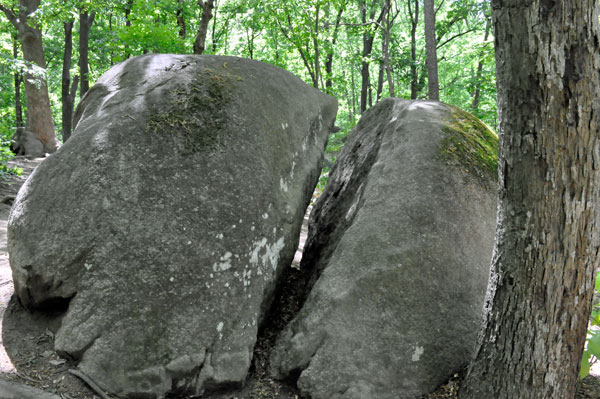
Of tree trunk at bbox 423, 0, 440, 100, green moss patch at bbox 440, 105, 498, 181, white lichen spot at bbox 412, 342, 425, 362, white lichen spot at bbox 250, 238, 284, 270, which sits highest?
tree trunk at bbox 423, 0, 440, 100

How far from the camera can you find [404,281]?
10.6 feet

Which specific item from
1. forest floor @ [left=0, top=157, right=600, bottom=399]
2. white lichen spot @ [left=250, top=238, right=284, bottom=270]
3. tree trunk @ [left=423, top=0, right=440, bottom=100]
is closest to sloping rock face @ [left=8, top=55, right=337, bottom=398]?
white lichen spot @ [left=250, top=238, right=284, bottom=270]

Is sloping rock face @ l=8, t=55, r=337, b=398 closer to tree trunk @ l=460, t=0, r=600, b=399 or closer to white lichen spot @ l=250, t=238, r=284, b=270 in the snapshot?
white lichen spot @ l=250, t=238, r=284, b=270

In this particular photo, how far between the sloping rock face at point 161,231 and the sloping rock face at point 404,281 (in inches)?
21.6

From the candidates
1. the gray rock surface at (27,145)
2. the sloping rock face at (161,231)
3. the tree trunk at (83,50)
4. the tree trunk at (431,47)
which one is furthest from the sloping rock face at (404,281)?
the tree trunk at (83,50)

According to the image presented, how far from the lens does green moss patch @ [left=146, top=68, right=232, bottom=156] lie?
356cm

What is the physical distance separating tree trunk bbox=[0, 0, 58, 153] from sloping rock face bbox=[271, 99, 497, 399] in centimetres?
1194

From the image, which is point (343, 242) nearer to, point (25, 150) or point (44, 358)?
point (44, 358)

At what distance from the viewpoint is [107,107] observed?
369 cm

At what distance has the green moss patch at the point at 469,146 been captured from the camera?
3.87 meters

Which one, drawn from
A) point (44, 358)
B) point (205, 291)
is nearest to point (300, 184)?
point (205, 291)

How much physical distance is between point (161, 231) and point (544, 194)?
8.56 ft

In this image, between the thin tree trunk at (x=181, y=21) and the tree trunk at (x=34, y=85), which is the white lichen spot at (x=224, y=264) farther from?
the thin tree trunk at (x=181, y=21)

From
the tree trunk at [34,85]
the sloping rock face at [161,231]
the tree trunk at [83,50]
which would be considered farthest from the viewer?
the tree trunk at [83,50]
